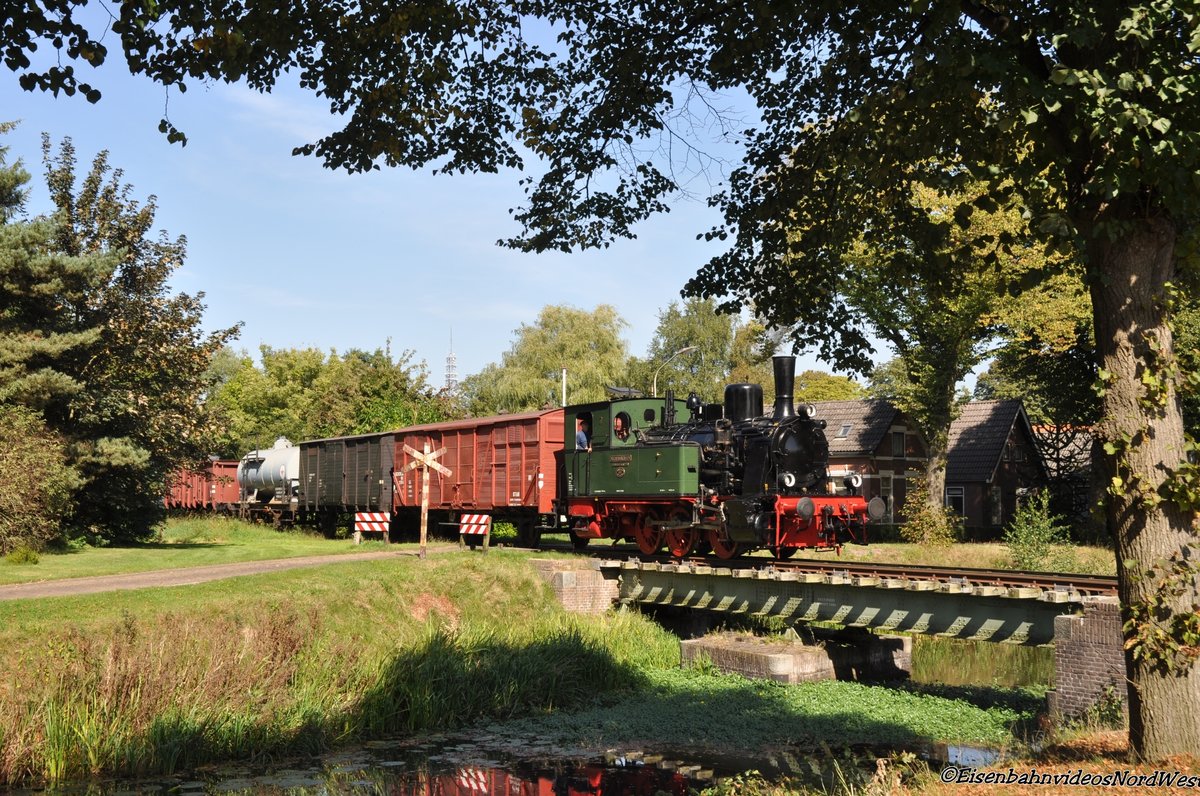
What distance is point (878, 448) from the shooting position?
42.7 meters

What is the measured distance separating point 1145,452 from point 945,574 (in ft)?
37.6

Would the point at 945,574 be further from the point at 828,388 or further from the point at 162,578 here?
the point at 828,388

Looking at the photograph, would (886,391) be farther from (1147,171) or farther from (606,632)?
(1147,171)

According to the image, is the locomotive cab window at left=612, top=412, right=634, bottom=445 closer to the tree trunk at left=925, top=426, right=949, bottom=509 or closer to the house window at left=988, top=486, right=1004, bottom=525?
the tree trunk at left=925, top=426, right=949, bottom=509

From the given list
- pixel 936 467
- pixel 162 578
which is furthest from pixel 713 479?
pixel 936 467

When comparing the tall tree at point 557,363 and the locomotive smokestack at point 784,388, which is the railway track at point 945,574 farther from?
the tall tree at point 557,363

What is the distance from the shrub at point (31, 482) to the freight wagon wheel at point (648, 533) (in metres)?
13.0

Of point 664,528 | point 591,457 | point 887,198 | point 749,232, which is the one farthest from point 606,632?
point 887,198

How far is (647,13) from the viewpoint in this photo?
1208cm

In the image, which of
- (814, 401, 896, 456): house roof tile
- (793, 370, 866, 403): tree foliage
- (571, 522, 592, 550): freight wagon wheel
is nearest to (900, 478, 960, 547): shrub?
(814, 401, 896, 456): house roof tile

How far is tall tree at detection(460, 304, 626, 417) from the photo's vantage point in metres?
50.6

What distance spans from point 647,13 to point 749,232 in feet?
9.23

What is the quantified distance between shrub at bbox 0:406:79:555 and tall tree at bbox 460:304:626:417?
91.3 feet

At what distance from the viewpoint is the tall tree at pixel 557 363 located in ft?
166
